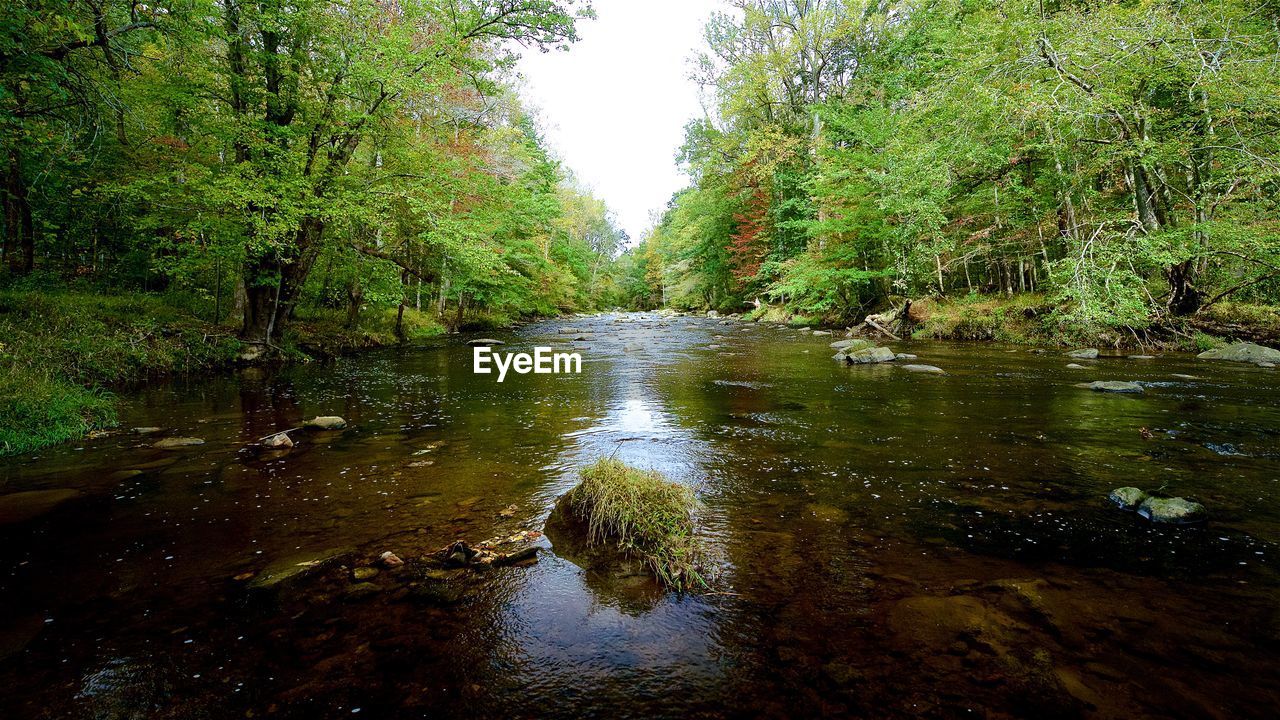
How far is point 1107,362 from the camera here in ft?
39.0

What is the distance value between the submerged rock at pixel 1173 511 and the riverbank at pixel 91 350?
1140cm

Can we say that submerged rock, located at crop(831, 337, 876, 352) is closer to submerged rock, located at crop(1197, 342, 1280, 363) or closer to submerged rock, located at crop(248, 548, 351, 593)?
submerged rock, located at crop(1197, 342, 1280, 363)

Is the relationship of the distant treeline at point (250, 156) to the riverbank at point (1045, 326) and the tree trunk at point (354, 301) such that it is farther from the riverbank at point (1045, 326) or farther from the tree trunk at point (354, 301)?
the riverbank at point (1045, 326)

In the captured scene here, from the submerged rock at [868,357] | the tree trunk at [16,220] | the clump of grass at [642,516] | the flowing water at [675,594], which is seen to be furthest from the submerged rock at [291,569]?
the tree trunk at [16,220]

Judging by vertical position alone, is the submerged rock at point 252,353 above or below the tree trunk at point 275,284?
below

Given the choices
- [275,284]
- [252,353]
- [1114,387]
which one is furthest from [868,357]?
[252,353]

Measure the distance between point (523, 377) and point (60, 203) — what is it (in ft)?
46.6

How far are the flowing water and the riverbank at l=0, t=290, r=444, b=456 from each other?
1.03 meters

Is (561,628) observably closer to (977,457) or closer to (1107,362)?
(977,457)

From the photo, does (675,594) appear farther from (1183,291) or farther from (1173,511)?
(1183,291)

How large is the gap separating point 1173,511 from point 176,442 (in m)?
10.1

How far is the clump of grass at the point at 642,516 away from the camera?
127 inches

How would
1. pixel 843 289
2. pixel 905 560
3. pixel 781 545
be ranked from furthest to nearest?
pixel 843 289 < pixel 781 545 < pixel 905 560

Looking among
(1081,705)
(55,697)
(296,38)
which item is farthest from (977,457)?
(296,38)
